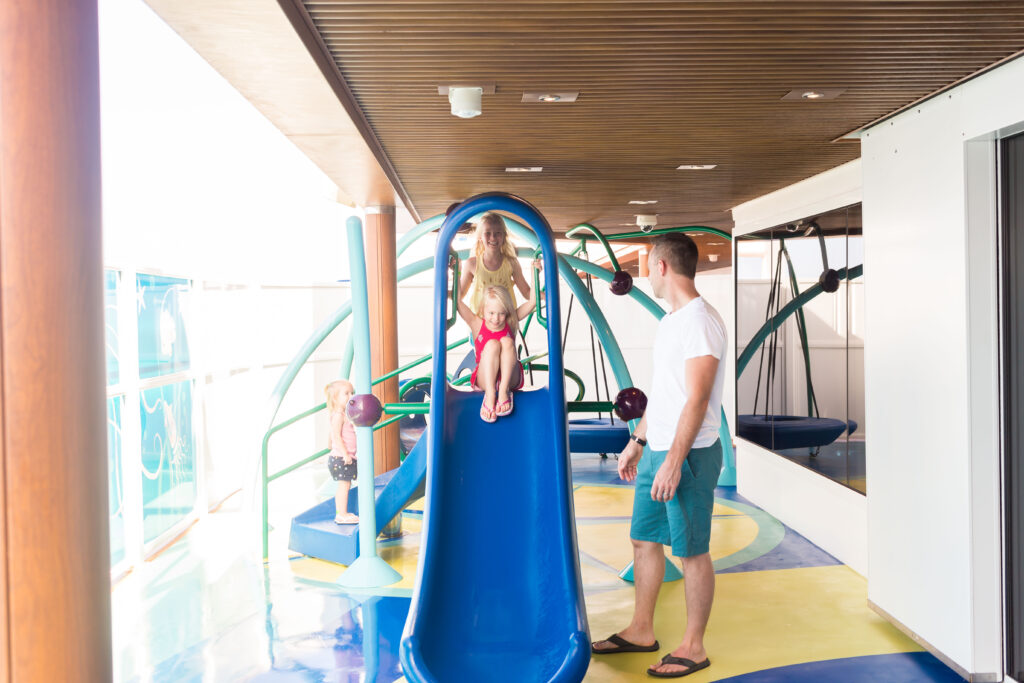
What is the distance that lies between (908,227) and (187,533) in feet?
17.8

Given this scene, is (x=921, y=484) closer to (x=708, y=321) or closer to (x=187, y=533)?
(x=708, y=321)

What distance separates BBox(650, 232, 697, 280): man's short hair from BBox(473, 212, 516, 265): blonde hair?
3.67 ft

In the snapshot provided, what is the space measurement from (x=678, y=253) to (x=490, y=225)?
1.22 meters

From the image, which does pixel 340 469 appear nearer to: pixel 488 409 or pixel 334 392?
pixel 334 392

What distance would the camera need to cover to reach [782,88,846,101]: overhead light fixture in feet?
12.1

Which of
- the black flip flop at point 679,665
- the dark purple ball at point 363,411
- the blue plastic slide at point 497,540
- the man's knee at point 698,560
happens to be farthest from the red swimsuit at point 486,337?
the black flip flop at point 679,665

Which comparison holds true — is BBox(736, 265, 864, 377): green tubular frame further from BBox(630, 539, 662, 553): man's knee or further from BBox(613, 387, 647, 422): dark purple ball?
BBox(630, 539, 662, 553): man's knee

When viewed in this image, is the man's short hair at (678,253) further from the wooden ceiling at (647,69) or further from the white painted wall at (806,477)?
the white painted wall at (806,477)

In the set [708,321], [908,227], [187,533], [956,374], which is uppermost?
[908,227]

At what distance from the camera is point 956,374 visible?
3496 mm


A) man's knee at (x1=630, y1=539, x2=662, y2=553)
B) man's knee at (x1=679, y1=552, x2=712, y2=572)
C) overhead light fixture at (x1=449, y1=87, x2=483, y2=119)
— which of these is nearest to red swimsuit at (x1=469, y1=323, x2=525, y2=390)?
man's knee at (x1=630, y1=539, x2=662, y2=553)

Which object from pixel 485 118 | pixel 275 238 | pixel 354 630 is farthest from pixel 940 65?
pixel 275 238

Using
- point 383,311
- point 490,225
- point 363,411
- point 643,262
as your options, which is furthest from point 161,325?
point 643,262

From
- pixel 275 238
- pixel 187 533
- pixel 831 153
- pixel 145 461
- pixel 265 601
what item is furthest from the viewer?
pixel 275 238
